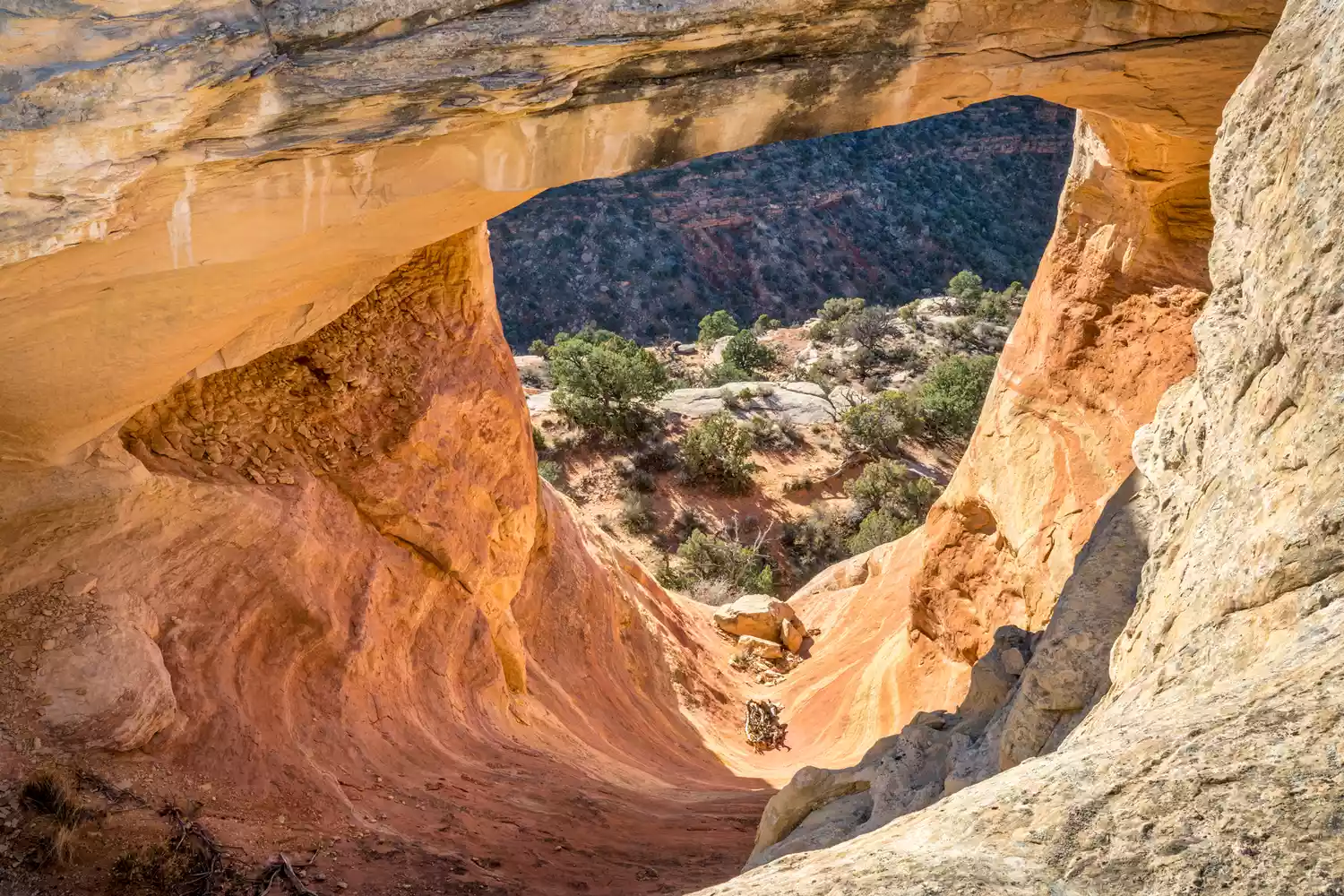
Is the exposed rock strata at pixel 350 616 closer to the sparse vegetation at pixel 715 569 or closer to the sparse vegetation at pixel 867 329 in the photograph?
the sparse vegetation at pixel 715 569

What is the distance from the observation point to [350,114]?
16.0 feet

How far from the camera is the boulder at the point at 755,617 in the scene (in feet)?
50.1

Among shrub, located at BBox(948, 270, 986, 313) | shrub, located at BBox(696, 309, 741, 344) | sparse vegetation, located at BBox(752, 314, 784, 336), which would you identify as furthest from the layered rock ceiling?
sparse vegetation, located at BBox(752, 314, 784, 336)

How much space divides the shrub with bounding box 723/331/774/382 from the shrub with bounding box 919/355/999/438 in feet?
23.4

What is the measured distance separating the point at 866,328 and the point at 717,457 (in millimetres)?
11473

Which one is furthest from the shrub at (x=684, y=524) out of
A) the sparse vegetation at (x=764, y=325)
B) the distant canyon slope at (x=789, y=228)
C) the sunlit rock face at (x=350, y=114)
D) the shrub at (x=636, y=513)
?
the distant canyon slope at (x=789, y=228)

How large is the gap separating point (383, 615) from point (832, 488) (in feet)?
55.7

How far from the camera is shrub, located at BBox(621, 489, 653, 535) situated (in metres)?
20.6

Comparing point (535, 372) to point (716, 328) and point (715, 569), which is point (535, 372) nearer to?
point (716, 328)

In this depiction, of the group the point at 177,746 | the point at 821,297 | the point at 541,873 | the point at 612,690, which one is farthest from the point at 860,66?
the point at 821,297

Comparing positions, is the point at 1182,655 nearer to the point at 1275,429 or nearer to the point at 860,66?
the point at 1275,429

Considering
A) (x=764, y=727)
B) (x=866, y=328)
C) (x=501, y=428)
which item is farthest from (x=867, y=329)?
(x=501, y=428)

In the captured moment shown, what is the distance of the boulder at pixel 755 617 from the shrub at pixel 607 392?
8079mm

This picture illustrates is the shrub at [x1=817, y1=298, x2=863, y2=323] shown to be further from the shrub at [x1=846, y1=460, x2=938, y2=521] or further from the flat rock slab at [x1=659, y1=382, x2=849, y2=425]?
the shrub at [x1=846, y1=460, x2=938, y2=521]
